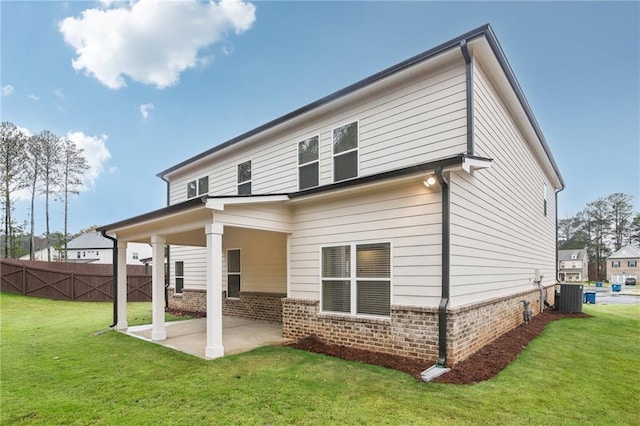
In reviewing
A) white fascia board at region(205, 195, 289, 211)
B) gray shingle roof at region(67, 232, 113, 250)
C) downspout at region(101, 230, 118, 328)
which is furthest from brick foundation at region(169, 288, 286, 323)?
gray shingle roof at region(67, 232, 113, 250)

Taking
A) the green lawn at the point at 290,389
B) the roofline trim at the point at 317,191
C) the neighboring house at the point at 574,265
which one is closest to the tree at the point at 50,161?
the roofline trim at the point at 317,191

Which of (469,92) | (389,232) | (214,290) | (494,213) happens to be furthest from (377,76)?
(214,290)

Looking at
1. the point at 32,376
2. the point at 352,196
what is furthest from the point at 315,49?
A: the point at 32,376

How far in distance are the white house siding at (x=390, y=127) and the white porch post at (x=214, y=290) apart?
130 inches

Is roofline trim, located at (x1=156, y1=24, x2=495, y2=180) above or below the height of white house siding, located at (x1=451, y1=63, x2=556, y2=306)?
above

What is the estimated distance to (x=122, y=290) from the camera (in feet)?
33.5

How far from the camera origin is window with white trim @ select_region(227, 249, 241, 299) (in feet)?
39.5

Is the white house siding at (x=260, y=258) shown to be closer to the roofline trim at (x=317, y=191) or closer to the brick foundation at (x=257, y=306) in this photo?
the brick foundation at (x=257, y=306)

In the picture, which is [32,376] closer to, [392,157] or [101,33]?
[392,157]

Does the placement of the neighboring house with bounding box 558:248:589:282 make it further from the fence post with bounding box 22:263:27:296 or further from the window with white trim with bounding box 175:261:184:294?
the fence post with bounding box 22:263:27:296

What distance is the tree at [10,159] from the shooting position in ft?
79.4

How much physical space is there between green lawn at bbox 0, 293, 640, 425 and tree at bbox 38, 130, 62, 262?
26228 mm

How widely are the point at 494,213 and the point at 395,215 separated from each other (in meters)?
3.08

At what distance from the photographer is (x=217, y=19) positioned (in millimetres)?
13789
